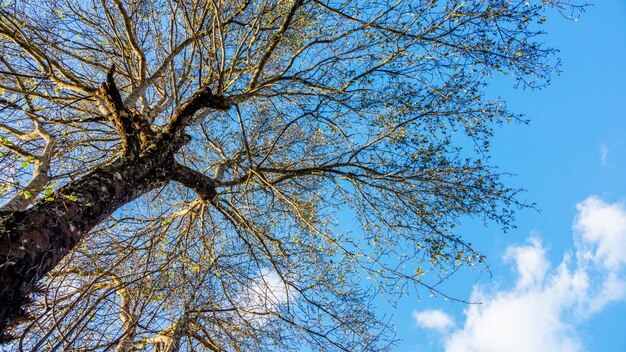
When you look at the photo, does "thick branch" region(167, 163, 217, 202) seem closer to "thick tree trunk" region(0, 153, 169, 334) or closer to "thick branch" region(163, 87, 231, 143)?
"thick branch" region(163, 87, 231, 143)

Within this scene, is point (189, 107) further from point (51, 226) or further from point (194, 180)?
point (51, 226)

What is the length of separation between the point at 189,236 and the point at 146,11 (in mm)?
3603

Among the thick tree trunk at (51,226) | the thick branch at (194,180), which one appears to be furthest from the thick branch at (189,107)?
the thick tree trunk at (51,226)

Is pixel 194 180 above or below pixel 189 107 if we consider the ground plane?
below

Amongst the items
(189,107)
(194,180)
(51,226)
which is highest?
(189,107)

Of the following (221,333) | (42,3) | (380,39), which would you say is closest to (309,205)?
(221,333)

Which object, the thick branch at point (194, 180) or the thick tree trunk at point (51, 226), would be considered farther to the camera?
the thick branch at point (194, 180)

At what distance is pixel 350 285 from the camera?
5148mm

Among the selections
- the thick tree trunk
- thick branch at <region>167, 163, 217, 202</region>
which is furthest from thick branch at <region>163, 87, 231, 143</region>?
the thick tree trunk

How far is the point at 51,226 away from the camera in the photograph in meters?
2.68

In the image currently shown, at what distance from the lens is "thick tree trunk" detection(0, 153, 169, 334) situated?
2279 mm

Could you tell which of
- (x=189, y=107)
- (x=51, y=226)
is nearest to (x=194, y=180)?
(x=189, y=107)

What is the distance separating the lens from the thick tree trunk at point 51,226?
2.28 meters

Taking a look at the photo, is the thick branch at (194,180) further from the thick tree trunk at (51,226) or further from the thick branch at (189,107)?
the thick tree trunk at (51,226)
